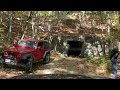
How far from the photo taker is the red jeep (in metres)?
11.8

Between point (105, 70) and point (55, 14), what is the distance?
1333cm

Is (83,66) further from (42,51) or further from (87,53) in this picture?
(87,53)

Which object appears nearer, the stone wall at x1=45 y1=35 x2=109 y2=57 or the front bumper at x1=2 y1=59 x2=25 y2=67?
the front bumper at x1=2 y1=59 x2=25 y2=67

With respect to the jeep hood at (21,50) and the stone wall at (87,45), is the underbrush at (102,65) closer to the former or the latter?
the jeep hood at (21,50)

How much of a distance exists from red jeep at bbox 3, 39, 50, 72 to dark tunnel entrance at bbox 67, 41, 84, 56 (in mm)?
9243

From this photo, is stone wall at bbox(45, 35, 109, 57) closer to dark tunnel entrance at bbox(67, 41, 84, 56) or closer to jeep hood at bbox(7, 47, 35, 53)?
dark tunnel entrance at bbox(67, 41, 84, 56)

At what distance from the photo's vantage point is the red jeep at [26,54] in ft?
38.8

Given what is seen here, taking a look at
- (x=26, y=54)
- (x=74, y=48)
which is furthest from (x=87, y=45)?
(x=26, y=54)

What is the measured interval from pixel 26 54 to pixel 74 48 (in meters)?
11.9

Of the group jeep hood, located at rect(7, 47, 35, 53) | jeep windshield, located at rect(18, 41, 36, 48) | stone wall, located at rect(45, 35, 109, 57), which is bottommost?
stone wall, located at rect(45, 35, 109, 57)

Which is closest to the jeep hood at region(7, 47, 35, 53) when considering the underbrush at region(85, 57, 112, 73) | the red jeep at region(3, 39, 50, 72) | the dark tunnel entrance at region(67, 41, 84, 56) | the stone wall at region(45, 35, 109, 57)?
the red jeep at region(3, 39, 50, 72)

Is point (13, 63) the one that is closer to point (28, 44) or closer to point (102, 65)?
point (28, 44)
